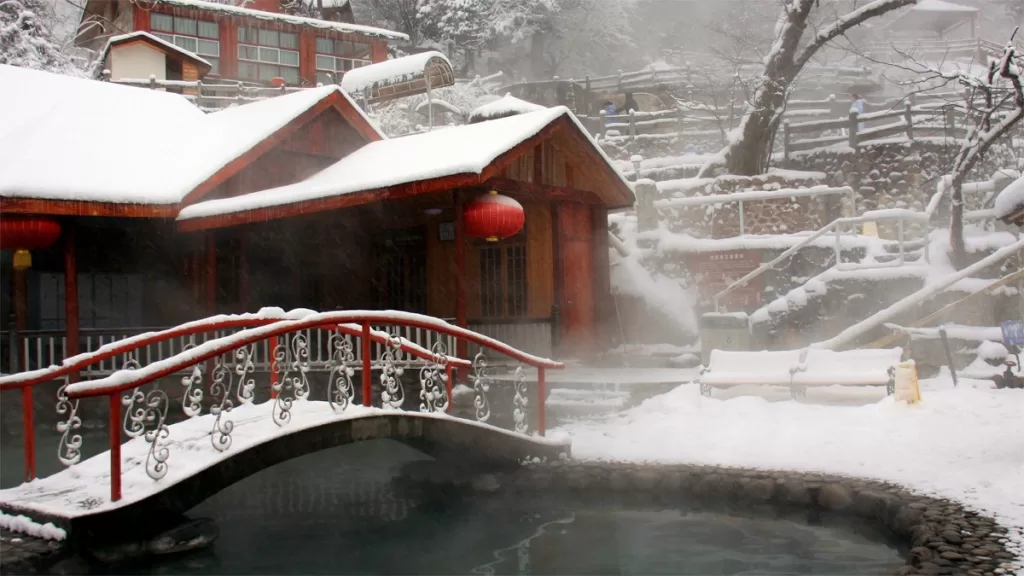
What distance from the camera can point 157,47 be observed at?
2753 centimetres

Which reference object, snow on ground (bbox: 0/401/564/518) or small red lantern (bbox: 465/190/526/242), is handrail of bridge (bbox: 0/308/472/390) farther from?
small red lantern (bbox: 465/190/526/242)

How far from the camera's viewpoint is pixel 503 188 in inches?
510

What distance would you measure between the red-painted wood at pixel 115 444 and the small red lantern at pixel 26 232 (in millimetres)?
6706

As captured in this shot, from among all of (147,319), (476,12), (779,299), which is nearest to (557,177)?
(779,299)

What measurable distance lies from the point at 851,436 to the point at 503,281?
723cm

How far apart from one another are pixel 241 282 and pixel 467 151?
5.22 meters

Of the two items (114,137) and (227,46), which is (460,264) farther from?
(227,46)

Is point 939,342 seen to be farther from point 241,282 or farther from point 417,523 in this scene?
point 241,282

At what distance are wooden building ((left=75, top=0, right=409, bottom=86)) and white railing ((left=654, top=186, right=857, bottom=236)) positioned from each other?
58.8 ft

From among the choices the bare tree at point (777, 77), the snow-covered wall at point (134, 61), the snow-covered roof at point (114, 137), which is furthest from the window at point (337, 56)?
the bare tree at point (777, 77)

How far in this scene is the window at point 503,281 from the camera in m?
15.2

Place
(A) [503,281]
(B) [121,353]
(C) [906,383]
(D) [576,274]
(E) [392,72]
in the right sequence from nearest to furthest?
(B) [121,353] < (C) [906,383] < (A) [503,281] < (D) [576,274] < (E) [392,72]

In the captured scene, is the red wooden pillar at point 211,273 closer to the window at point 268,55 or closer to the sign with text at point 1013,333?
the sign with text at point 1013,333

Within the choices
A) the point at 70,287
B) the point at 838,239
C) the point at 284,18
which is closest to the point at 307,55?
the point at 284,18
